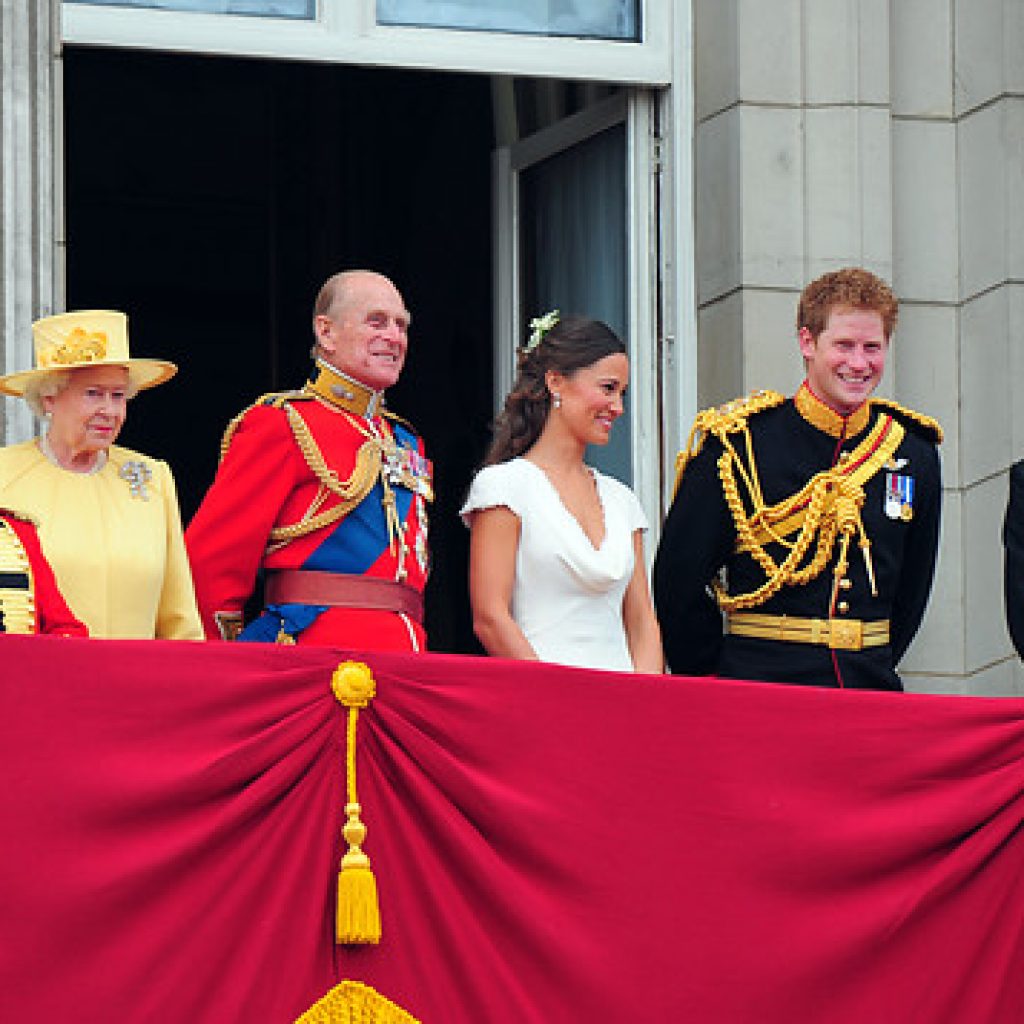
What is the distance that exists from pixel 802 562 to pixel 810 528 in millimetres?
95

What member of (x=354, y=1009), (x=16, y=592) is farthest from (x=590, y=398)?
(x=354, y=1009)

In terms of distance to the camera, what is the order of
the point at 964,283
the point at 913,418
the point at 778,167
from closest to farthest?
the point at 913,418 < the point at 778,167 < the point at 964,283

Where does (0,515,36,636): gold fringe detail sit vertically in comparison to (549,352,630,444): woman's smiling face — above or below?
below

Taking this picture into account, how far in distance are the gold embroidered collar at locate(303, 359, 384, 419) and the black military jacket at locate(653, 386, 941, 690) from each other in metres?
0.90

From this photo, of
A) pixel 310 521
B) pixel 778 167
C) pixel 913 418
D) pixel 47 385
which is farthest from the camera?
pixel 778 167

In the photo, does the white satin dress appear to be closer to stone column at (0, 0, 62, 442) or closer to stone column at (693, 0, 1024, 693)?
stone column at (0, 0, 62, 442)

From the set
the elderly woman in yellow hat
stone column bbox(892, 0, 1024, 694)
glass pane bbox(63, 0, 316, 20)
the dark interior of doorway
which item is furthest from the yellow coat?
the dark interior of doorway

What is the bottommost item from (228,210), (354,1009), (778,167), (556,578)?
(354,1009)

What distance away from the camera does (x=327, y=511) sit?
27.6 ft

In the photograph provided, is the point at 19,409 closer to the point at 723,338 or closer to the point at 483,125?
the point at 723,338

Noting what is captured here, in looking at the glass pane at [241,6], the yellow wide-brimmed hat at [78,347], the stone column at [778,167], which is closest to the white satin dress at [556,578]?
the yellow wide-brimmed hat at [78,347]

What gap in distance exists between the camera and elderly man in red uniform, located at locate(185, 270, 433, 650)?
8328 mm

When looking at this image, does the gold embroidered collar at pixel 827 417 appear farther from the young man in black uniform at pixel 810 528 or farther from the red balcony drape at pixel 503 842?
the red balcony drape at pixel 503 842

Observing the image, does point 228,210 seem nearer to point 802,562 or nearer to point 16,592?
point 802,562
